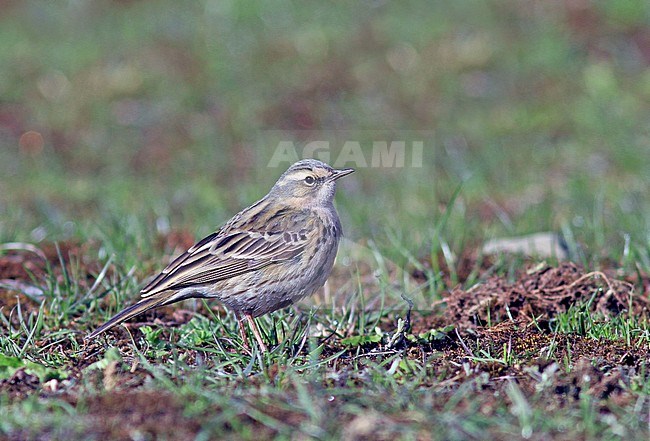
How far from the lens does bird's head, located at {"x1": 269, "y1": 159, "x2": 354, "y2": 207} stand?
6872mm

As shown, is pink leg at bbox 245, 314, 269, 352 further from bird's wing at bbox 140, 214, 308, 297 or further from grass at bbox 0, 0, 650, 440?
bird's wing at bbox 140, 214, 308, 297

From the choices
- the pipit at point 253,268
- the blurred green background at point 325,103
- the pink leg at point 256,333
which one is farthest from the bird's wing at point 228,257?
the blurred green background at point 325,103

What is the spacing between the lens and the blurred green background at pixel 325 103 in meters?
11.2

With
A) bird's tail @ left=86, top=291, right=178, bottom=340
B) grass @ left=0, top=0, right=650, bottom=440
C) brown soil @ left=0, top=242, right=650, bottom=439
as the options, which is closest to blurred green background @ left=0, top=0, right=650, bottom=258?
grass @ left=0, top=0, right=650, bottom=440

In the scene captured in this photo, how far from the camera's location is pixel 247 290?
6.24 meters

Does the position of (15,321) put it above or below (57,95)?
below

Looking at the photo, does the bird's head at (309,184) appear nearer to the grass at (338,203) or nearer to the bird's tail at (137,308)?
the grass at (338,203)

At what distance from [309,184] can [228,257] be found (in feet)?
3.05

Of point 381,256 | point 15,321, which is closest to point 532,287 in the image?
point 381,256

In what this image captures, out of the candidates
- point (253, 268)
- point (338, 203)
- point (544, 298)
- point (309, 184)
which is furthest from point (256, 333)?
point (338, 203)

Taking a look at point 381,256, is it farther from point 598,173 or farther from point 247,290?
point 598,173

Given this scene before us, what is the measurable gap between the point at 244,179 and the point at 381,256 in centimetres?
496

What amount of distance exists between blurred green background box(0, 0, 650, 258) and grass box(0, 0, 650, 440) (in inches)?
1.8

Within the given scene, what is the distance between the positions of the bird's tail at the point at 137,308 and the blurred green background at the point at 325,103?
3348mm
